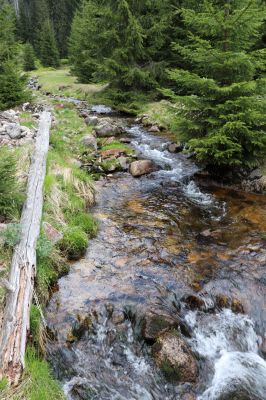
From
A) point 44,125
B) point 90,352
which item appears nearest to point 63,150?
point 44,125

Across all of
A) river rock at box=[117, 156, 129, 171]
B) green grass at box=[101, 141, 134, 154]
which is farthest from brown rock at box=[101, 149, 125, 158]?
river rock at box=[117, 156, 129, 171]

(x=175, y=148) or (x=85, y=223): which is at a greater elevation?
(x=85, y=223)

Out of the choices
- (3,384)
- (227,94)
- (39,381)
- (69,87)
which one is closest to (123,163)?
(227,94)

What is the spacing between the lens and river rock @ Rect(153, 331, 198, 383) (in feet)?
15.1

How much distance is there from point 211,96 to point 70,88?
25413mm

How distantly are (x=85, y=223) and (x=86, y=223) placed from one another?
0.08ft

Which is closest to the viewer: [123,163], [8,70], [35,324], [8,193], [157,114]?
[35,324]

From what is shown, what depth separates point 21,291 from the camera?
4.70 meters

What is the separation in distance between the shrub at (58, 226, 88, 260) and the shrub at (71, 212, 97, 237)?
0.41 meters

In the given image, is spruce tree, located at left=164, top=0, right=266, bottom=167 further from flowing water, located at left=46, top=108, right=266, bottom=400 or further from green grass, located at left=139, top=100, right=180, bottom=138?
green grass, located at left=139, top=100, right=180, bottom=138

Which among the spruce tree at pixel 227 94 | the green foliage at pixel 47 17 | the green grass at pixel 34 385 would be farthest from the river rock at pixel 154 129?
the green foliage at pixel 47 17

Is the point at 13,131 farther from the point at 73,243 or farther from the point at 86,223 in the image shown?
the point at 73,243

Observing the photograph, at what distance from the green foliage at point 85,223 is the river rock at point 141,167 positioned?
3.73 metres

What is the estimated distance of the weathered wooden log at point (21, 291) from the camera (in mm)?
3893
